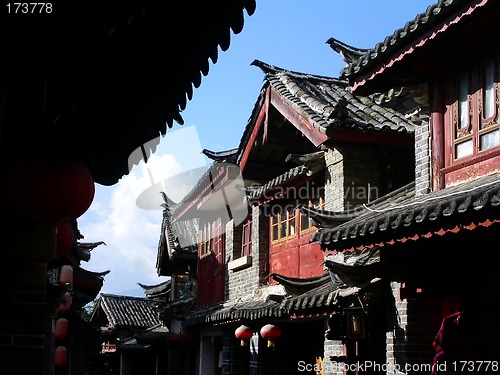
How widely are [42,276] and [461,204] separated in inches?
128

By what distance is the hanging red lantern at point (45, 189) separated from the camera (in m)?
3.58

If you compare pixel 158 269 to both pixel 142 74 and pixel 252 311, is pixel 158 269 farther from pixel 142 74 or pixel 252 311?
pixel 142 74

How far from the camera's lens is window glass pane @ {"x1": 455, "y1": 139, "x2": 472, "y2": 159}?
733cm

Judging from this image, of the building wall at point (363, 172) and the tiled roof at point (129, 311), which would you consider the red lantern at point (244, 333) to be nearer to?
the building wall at point (363, 172)

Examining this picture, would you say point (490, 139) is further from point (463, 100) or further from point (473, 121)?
point (463, 100)

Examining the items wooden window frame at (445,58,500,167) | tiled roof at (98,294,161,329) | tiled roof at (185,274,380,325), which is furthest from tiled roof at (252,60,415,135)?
tiled roof at (98,294,161,329)

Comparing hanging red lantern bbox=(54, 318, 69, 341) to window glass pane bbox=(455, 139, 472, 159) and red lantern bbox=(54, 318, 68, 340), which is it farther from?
window glass pane bbox=(455, 139, 472, 159)

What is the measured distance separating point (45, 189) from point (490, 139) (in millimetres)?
4828

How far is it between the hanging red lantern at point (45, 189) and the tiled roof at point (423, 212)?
3.03m

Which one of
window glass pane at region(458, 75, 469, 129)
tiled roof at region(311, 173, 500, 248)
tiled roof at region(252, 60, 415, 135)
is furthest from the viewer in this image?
tiled roof at region(252, 60, 415, 135)

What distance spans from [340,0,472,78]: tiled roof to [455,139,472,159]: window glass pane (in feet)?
3.94

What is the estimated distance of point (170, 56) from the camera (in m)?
4.08

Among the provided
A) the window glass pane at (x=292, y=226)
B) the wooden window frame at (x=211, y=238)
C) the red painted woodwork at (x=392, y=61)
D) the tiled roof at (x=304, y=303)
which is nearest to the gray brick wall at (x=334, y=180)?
the tiled roof at (x=304, y=303)

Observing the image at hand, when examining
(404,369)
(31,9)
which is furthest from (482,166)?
(31,9)
